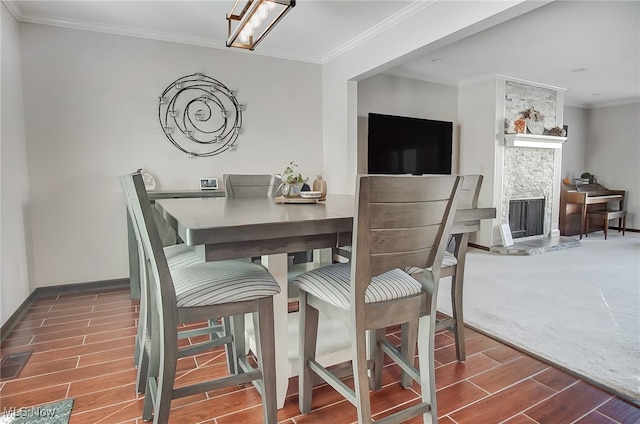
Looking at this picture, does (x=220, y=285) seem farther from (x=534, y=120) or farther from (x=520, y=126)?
(x=534, y=120)

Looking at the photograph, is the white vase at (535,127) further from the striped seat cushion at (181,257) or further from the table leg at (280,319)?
the striped seat cushion at (181,257)

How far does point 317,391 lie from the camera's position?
183cm

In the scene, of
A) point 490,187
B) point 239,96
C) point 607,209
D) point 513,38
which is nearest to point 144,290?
point 239,96

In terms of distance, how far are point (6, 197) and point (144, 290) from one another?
179 centimetres

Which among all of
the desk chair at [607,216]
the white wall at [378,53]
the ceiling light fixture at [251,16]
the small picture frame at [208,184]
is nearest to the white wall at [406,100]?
the white wall at [378,53]

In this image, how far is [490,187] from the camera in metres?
5.28

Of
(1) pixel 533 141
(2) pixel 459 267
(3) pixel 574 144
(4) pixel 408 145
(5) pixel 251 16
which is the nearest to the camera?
(2) pixel 459 267

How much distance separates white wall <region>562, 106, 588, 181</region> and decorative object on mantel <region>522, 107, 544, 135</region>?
6.65 ft

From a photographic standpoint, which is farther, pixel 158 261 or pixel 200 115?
pixel 200 115

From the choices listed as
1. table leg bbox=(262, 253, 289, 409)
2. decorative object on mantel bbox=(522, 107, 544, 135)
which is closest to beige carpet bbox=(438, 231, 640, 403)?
table leg bbox=(262, 253, 289, 409)

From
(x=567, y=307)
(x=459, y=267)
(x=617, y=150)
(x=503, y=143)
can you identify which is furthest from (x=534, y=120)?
(x=459, y=267)

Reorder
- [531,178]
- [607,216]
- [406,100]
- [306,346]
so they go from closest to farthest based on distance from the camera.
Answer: [306,346]
[406,100]
[531,178]
[607,216]

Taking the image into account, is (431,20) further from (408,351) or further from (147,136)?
(147,136)

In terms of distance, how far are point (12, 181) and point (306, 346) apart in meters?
2.75
